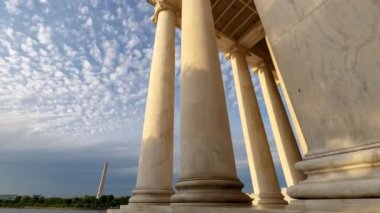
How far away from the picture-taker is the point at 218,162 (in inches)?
2980

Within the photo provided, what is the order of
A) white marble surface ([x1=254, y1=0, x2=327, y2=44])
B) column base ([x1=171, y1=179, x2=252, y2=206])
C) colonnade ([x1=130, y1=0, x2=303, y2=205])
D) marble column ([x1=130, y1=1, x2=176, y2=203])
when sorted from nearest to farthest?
1. white marble surface ([x1=254, y1=0, x2=327, y2=44])
2. column base ([x1=171, y1=179, x2=252, y2=206])
3. colonnade ([x1=130, y1=0, x2=303, y2=205])
4. marble column ([x1=130, y1=1, x2=176, y2=203])

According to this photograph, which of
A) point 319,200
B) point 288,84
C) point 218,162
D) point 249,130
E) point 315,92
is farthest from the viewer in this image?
point 249,130

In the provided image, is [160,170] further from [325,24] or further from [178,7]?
[178,7]

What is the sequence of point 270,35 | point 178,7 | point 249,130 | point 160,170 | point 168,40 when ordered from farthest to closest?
point 249,130, point 178,7, point 168,40, point 160,170, point 270,35

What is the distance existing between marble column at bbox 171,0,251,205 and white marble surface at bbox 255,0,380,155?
30.8m

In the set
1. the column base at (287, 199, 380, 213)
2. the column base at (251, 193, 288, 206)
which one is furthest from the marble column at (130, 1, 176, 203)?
the column base at (251, 193, 288, 206)

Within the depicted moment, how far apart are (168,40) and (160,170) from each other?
2979 inches

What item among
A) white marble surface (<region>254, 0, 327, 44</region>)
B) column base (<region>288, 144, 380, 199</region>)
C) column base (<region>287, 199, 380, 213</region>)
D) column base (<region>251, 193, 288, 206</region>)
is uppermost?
white marble surface (<region>254, 0, 327, 44</region>)

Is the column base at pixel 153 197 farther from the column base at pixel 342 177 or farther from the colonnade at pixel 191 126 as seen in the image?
the column base at pixel 342 177

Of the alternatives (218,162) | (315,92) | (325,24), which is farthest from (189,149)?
(325,24)

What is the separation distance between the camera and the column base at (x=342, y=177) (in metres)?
37.0

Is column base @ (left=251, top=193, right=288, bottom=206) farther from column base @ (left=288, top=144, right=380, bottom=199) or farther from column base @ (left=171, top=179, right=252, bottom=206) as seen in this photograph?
column base @ (left=288, top=144, right=380, bottom=199)

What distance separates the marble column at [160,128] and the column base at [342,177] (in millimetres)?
74270

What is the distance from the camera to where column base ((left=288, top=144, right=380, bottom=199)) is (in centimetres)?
3700
